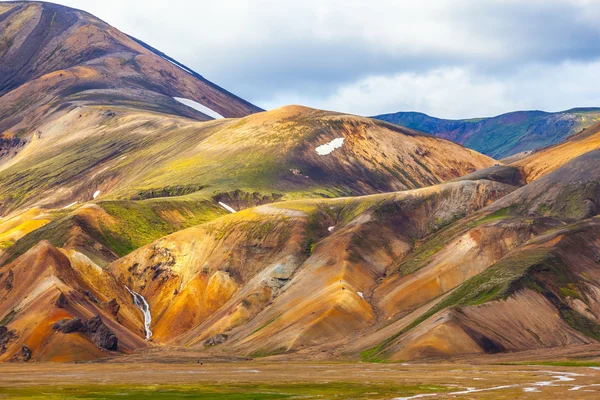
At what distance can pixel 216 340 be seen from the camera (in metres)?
165

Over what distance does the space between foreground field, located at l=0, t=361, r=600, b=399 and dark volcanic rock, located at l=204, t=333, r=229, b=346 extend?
1083 inches

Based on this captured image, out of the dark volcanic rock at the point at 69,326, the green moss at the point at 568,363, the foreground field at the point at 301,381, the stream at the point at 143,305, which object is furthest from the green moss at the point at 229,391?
the stream at the point at 143,305

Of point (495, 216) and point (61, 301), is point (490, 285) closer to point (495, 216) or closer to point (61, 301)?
point (495, 216)

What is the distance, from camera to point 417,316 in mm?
152000

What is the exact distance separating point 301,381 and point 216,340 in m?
61.8

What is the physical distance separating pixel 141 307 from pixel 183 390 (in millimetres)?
93746

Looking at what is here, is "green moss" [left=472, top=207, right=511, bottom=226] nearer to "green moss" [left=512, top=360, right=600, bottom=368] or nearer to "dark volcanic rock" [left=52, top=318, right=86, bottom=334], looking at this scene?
"green moss" [left=512, top=360, right=600, bottom=368]

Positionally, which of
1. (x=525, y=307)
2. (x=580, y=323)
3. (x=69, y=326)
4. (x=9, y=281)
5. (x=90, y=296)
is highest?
(x=9, y=281)

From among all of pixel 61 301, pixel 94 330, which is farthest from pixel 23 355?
pixel 61 301

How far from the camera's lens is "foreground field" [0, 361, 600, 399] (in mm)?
87938

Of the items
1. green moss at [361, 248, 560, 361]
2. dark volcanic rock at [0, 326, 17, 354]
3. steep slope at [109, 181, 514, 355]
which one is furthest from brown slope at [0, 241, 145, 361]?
green moss at [361, 248, 560, 361]

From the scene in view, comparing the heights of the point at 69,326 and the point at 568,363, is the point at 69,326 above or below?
above

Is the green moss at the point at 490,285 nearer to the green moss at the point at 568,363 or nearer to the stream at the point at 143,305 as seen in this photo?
the green moss at the point at 568,363

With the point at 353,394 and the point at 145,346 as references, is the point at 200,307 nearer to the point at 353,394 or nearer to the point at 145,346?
the point at 145,346
